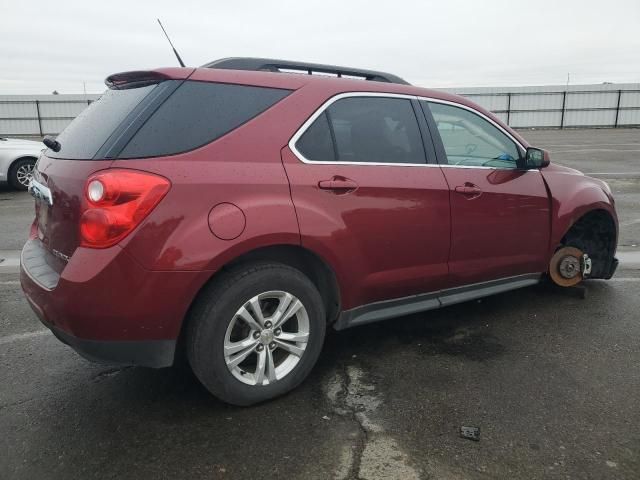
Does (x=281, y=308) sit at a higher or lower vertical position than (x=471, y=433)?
higher

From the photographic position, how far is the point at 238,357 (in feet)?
8.66

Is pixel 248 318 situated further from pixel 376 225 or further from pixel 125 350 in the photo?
pixel 376 225

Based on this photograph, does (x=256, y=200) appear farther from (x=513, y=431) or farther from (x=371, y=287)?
(x=513, y=431)

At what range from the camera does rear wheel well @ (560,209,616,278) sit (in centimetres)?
445

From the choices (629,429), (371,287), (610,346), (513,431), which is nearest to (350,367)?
(371,287)

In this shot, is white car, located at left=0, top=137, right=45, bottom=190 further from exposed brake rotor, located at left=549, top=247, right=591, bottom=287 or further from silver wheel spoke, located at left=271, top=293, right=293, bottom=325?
exposed brake rotor, located at left=549, top=247, right=591, bottom=287

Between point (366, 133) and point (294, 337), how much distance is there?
1.24 meters

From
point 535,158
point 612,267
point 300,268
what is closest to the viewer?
point 300,268

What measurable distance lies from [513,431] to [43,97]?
3087 cm

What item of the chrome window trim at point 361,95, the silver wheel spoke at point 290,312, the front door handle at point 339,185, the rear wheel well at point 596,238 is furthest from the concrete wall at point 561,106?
the silver wheel spoke at point 290,312

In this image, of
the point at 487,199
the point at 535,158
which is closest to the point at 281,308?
the point at 487,199

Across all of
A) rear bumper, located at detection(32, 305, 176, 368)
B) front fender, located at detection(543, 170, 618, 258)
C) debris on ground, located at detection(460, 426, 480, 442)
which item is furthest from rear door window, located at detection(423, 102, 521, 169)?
rear bumper, located at detection(32, 305, 176, 368)

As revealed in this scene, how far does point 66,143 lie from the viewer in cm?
284

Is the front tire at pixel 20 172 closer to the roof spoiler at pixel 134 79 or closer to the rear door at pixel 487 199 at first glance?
the roof spoiler at pixel 134 79
